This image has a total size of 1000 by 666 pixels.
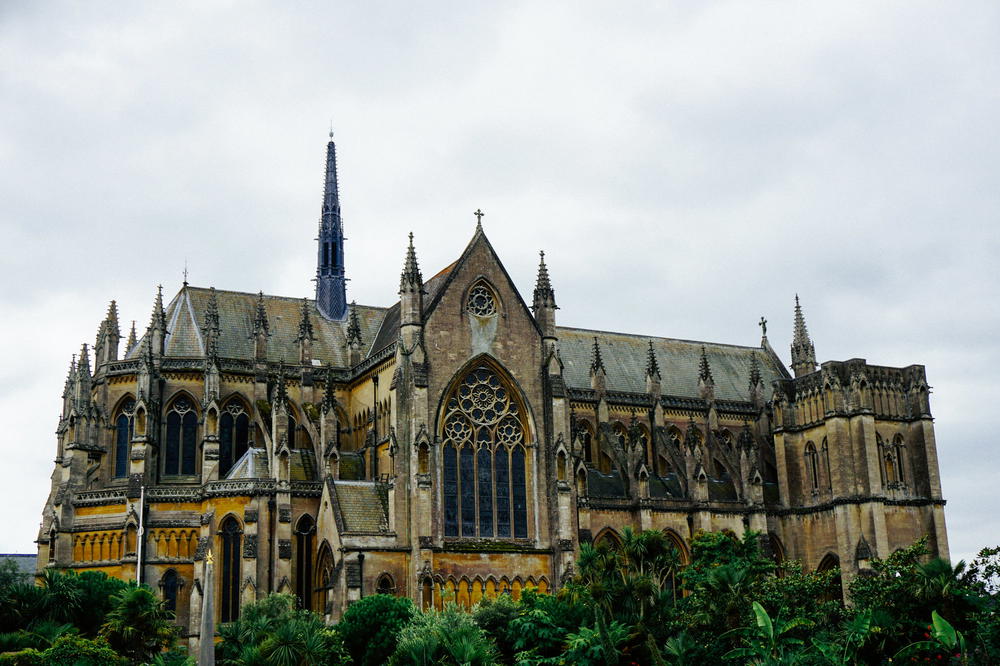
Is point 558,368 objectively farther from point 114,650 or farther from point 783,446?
point 114,650

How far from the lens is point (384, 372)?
65.1 metres

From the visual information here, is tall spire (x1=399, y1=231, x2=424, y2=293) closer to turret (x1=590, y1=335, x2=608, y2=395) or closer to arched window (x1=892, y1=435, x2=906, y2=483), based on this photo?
turret (x1=590, y1=335, x2=608, y2=395)

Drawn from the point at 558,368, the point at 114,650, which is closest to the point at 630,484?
the point at 558,368

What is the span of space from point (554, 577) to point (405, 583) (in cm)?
811

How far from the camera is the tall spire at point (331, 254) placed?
253 ft

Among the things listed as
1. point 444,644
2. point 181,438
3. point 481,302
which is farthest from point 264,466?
point 444,644

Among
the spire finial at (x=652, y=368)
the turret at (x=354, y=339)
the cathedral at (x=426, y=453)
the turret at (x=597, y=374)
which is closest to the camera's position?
the cathedral at (x=426, y=453)

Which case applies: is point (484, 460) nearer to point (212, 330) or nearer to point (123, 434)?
point (212, 330)

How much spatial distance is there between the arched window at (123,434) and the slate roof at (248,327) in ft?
10.2

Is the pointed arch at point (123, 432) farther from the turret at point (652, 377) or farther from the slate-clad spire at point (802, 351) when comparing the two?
the slate-clad spire at point (802, 351)

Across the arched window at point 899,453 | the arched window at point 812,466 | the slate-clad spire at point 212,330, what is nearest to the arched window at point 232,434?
the slate-clad spire at point 212,330

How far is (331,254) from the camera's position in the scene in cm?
7912

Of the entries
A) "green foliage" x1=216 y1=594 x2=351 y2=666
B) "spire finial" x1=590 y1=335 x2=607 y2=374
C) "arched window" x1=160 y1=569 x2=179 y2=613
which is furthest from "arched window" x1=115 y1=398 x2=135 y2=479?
"spire finial" x1=590 y1=335 x2=607 y2=374

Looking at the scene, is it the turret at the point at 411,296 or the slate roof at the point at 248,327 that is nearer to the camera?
the turret at the point at 411,296
